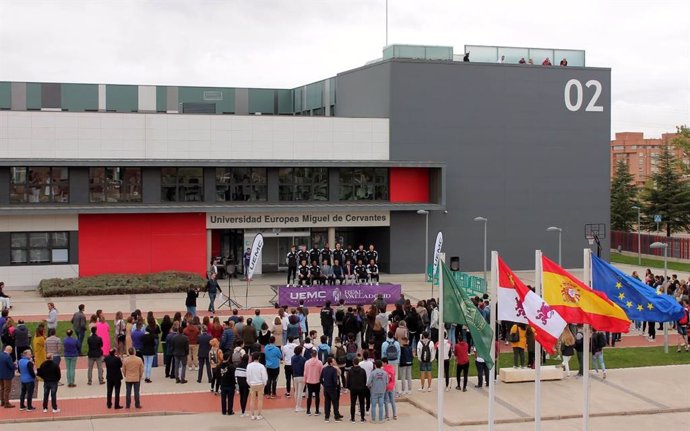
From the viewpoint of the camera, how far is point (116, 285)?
3997cm

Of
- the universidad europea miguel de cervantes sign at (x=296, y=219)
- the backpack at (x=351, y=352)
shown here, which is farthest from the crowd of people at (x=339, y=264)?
the backpack at (x=351, y=352)

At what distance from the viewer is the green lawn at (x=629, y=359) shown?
2591cm

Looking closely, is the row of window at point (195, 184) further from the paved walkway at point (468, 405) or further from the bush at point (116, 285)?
the paved walkway at point (468, 405)

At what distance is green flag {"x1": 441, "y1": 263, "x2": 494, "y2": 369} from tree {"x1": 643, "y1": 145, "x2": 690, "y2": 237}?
57.0 metres

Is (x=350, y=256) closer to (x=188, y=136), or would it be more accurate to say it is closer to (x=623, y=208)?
(x=188, y=136)

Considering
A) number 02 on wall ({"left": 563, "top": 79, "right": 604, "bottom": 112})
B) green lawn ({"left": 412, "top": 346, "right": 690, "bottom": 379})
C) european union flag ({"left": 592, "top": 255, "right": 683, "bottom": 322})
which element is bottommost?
green lawn ({"left": 412, "top": 346, "right": 690, "bottom": 379})

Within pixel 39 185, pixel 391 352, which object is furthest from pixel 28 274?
pixel 391 352

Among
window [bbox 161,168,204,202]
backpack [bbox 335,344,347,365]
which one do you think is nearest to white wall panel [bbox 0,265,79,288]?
window [bbox 161,168,204,202]

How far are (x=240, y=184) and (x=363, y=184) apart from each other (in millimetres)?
6216

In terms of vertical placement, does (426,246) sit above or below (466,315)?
above

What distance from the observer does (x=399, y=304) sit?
91.3 ft

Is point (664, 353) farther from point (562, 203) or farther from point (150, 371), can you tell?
point (562, 203)

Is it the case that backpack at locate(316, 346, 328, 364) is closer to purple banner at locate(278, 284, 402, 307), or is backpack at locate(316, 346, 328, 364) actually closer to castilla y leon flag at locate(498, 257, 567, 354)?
castilla y leon flag at locate(498, 257, 567, 354)

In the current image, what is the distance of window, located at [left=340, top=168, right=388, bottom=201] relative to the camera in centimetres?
4675
